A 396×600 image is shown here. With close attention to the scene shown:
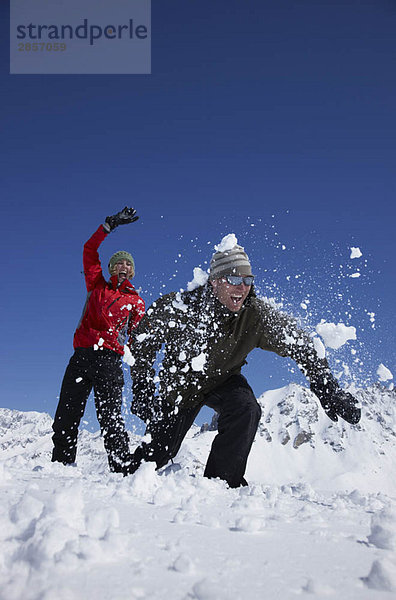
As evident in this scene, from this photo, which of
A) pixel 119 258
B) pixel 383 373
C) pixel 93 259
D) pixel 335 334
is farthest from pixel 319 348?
pixel 93 259

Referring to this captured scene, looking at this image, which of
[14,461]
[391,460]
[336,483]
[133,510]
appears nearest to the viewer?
[133,510]

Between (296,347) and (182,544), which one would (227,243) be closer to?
(296,347)

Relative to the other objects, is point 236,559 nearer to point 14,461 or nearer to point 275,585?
point 275,585

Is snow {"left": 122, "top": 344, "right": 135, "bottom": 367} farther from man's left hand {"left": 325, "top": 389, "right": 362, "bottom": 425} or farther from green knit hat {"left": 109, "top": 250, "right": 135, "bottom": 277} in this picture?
man's left hand {"left": 325, "top": 389, "right": 362, "bottom": 425}

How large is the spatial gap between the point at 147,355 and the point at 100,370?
2.20 ft

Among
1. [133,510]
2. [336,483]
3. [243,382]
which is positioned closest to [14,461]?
[243,382]

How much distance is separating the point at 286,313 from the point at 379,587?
128 inches

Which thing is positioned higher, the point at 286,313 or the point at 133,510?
the point at 286,313

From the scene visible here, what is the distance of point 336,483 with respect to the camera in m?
155

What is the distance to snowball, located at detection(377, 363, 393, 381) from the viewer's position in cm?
450

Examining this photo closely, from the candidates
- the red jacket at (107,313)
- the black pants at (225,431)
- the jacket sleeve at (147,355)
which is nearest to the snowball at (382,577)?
the black pants at (225,431)

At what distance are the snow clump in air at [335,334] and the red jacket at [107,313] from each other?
2011 mm

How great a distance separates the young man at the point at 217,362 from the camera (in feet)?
13.3

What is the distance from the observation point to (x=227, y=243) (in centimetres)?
432
